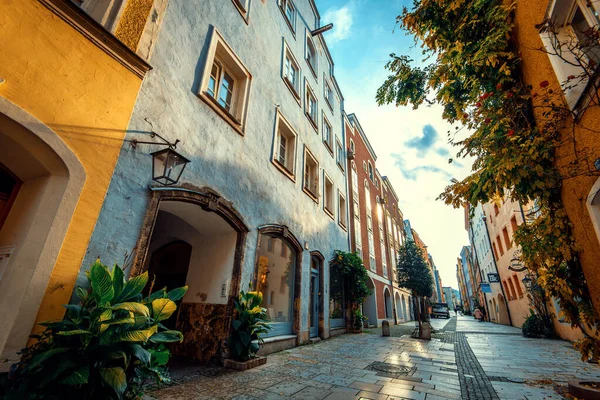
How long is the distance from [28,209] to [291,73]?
30.8 ft

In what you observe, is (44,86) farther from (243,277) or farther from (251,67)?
(251,67)

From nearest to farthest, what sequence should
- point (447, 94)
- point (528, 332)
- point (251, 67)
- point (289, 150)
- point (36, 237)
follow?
point (36, 237) < point (447, 94) < point (251, 67) < point (289, 150) < point (528, 332)

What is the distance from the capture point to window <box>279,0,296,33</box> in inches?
395

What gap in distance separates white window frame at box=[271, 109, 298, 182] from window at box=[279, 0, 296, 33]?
15.3ft

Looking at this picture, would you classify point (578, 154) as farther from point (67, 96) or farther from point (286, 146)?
point (286, 146)

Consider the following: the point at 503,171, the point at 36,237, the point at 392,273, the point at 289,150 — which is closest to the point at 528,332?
the point at 392,273

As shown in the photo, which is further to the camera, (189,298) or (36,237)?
(189,298)

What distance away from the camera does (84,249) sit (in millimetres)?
3051

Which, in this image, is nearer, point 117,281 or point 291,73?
point 117,281

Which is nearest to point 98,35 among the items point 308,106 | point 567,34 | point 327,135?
point 567,34

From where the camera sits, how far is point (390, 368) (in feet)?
16.6

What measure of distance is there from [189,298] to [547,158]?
23.5ft

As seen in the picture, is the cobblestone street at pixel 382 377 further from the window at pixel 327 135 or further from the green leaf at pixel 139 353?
the window at pixel 327 135

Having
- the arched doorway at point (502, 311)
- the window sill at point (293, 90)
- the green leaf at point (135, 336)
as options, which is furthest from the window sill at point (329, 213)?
the arched doorway at point (502, 311)
